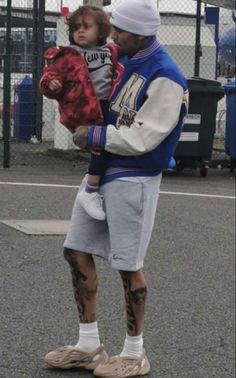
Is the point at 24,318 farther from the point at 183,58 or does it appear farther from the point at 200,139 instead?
the point at 183,58

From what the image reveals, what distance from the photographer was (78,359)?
13.1 ft

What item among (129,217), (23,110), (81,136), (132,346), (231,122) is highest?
(81,136)

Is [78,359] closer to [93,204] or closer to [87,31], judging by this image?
[93,204]

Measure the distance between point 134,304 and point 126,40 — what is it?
54.8 inches

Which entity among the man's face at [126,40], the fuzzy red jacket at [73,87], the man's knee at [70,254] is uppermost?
the man's face at [126,40]

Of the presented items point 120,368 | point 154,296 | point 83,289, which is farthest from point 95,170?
point 154,296

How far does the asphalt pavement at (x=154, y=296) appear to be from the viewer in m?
4.42

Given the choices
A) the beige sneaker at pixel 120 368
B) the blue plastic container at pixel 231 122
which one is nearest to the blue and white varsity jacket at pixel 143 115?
the beige sneaker at pixel 120 368

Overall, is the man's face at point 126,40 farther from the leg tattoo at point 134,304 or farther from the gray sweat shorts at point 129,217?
the leg tattoo at point 134,304

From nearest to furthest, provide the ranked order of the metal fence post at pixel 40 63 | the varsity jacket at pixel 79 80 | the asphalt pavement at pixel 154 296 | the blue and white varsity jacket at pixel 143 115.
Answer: the blue and white varsity jacket at pixel 143 115 < the varsity jacket at pixel 79 80 < the asphalt pavement at pixel 154 296 < the metal fence post at pixel 40 63

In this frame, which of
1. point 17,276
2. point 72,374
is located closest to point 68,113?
point 72,374

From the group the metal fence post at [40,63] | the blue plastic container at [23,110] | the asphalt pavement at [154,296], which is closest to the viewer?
the asphalt pavement at [154,296]

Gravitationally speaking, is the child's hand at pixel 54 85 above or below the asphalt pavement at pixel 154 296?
above

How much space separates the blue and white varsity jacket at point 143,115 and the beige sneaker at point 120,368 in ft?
3.29
